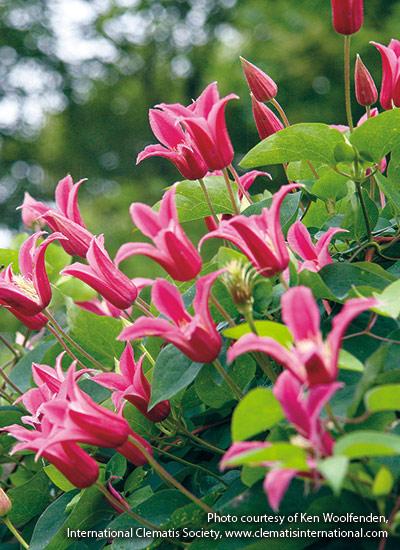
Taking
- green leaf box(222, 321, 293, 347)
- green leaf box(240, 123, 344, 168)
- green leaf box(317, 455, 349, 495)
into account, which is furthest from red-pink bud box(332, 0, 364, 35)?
green leaf box(317, 455, 349, 495)

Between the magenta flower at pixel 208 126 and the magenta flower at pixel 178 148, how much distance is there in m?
0.02

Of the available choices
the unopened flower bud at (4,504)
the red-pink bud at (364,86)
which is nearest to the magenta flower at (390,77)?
the red-pink bud at (364,86)

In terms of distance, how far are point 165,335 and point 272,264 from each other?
0.31ft

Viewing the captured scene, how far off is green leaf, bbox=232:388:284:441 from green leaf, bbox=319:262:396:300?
6.3 inches

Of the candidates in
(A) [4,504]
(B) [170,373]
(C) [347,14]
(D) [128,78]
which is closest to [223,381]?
(B) [170,373]

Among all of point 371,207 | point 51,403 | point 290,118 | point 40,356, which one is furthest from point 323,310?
point 290,118

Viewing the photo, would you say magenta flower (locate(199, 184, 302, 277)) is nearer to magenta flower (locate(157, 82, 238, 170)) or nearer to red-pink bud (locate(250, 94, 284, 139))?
magenta flower (locate(157, 82, 238, 170))

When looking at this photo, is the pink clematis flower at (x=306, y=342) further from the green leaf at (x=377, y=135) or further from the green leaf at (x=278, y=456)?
the green leaf at (x=377, y=135)

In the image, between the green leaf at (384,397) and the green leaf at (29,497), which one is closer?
the green leaf at (384,397)

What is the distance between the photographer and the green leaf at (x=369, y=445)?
27cm

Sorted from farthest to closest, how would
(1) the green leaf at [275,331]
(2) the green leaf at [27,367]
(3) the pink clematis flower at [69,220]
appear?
1. (2) the green leaf at [27,367]
2. (3) the pink clematis flower at [69,220]
3. (1) the green leaf at [275,331]

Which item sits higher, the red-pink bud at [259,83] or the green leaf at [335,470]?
the red-pink bud at [259,83]

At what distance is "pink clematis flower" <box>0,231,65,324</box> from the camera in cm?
58

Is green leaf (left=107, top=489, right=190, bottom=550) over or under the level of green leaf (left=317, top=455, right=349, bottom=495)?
under
